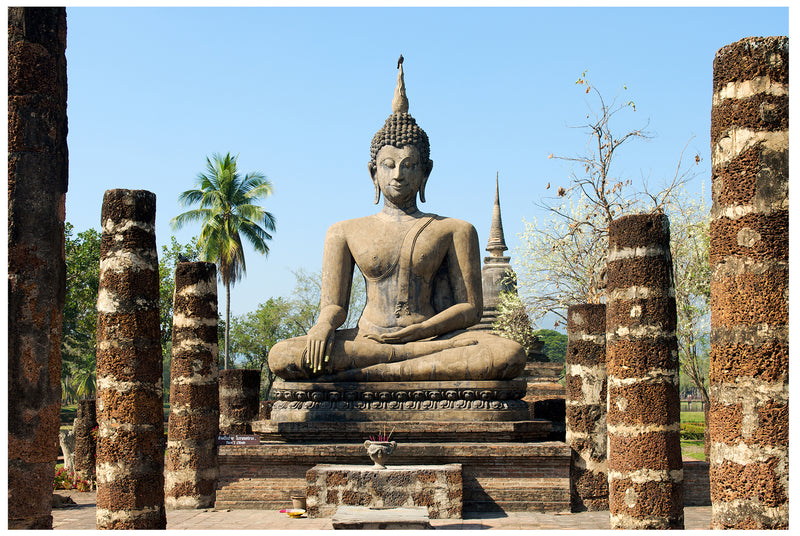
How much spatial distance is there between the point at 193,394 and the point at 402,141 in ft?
16.4

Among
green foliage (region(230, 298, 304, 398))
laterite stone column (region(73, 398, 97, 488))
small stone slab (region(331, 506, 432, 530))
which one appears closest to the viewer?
small stone slab (region(331, 506, 432, 530))

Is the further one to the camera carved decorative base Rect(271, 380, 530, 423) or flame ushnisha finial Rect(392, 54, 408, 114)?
flame ushnisha finial Rect(392, 54, 408, 114)

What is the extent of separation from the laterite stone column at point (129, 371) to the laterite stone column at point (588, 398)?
240 inches

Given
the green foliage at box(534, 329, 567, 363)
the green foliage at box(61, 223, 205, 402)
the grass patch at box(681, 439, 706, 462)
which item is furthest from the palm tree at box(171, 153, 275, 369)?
the green foliage at box(534, 329, 567, 363)

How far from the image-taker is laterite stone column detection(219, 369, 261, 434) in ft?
57.9

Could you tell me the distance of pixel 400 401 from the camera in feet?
42.8

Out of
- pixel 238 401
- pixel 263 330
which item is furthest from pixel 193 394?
pixel 263 330

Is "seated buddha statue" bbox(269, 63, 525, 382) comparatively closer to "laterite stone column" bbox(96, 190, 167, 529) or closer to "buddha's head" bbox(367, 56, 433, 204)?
"buddha's head" bbox(367, 56, 433, 204)

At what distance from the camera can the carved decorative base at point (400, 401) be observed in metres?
12.7

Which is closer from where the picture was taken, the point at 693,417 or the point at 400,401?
the point at 400,401

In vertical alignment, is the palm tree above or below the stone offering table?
above

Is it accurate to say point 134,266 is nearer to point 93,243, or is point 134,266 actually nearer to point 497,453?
point 497,453

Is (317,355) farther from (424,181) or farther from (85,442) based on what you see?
(85,442)

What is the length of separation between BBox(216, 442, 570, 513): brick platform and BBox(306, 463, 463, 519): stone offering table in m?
0.78
